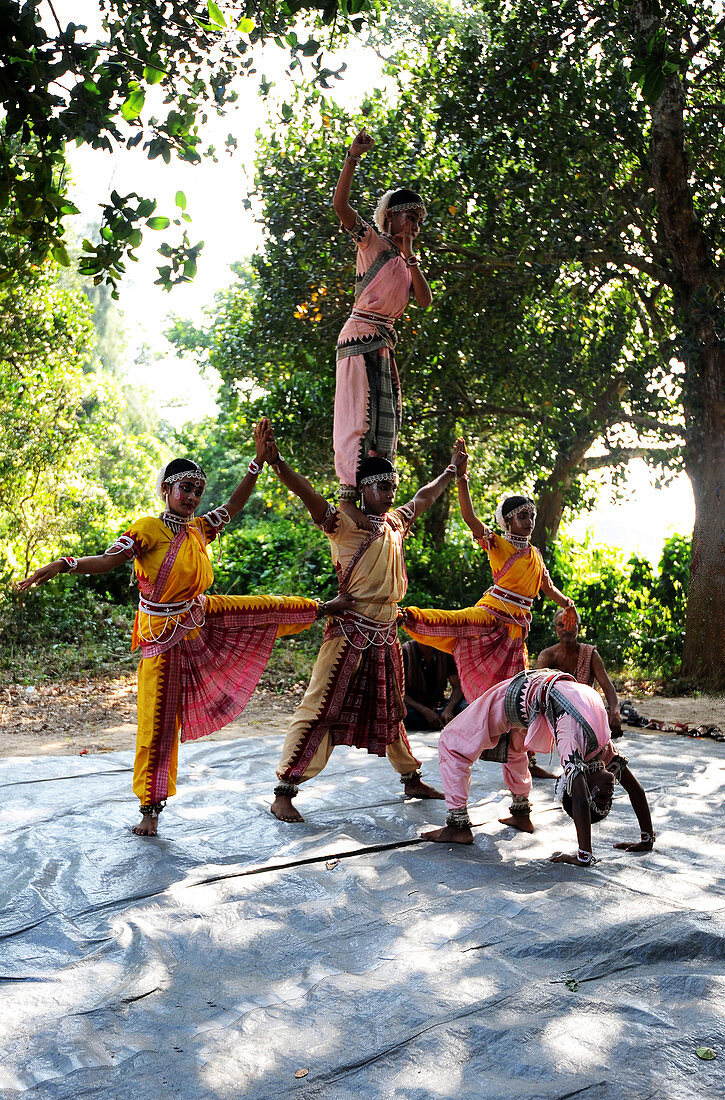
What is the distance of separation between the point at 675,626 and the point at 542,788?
720 centimetres

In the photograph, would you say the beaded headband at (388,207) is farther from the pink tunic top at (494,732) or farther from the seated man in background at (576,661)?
the seated man in background at (576,661)

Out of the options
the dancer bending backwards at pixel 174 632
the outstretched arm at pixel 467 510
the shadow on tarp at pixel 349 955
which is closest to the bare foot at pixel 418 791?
the shadow on tarp at pixel 349 955

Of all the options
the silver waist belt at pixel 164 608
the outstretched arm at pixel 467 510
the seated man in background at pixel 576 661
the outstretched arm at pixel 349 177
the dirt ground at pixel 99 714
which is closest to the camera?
the silver waist belt at pixel 164 608

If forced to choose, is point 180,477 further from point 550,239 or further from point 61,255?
point 550,239

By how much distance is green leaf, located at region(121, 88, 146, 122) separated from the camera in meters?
4.47

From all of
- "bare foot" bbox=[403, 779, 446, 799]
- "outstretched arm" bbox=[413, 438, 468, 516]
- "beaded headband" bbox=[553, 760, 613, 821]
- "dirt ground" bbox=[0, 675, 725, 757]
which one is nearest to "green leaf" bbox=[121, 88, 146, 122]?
"outstretched arm" bbox=[413, 438, 468, 516]

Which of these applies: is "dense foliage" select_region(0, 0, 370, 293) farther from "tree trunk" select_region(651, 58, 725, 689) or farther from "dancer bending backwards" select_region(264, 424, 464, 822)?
"tree trunk" select_region(651, 58, 725, 689)

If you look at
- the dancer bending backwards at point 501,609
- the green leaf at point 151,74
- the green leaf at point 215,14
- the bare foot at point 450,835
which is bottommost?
the bare foot at point 450,835

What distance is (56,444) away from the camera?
1389 centimetres

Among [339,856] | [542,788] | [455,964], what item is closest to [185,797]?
[339,856]

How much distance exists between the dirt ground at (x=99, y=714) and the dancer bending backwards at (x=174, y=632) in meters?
2.99

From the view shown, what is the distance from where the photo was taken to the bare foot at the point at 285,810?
513 cm

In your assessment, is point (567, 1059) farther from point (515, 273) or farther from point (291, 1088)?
point (515, 273)

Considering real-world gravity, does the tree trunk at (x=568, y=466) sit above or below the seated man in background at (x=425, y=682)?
above
